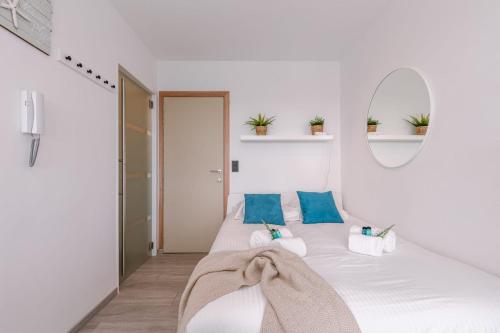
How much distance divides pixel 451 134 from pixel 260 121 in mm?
1955

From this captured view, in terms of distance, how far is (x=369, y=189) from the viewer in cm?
264

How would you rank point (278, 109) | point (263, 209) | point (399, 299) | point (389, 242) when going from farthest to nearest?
point (278, 109) → point (263, 209) → point (389, 242) → point (399, 299)

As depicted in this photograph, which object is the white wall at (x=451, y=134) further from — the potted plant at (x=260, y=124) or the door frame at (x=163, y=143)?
the door frame at (x=163, y=143)

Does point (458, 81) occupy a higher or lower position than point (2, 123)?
higher

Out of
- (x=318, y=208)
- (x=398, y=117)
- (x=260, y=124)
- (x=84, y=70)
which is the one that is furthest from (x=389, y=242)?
(x=84, y=70)

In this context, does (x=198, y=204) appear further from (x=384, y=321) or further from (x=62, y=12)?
(x=384, y=321)

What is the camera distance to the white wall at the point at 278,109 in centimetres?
341

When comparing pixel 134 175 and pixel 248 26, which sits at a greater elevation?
pixel 248 26

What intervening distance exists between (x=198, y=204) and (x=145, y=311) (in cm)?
152

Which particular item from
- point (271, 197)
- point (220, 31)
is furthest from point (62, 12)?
point (271, 197)

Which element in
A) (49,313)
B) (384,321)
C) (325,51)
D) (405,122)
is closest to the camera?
(384,321)

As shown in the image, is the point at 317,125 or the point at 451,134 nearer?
the point at 451,134

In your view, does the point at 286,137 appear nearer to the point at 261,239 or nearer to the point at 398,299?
the point at 261,239

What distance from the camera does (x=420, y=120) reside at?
187 cm
